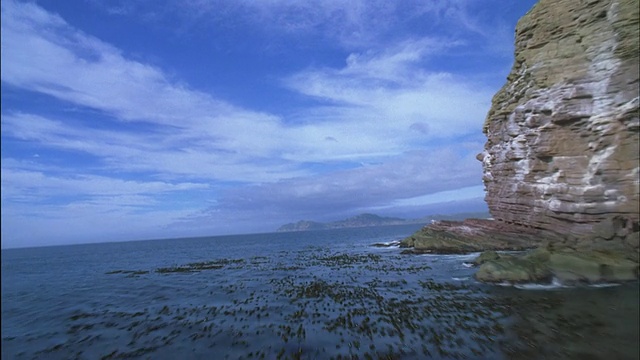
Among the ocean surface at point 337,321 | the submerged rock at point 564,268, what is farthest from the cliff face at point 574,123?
the ocean surface at point 337,321

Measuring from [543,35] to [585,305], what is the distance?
35.4 metres

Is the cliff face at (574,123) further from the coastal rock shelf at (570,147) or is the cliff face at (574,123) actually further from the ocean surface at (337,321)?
the ocean surface at (337,321)

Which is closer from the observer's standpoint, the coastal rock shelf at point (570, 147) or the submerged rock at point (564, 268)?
the submerged rock at point (564, 268)

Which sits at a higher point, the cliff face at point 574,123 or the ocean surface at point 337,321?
the cliff face at point 574,123

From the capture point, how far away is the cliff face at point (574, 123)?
32.8 metres

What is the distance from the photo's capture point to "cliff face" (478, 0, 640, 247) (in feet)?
107

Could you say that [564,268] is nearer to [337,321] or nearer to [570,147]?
[570,147]

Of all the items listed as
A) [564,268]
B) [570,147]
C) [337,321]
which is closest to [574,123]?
[570,147]

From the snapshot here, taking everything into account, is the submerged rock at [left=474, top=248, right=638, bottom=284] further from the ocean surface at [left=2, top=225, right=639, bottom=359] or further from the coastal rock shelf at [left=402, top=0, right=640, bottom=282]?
the ocean surface at [left=2, top=225, right=639, bottom=359]

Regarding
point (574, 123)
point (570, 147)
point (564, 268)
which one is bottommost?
point (564, 268)

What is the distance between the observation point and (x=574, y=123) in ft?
122

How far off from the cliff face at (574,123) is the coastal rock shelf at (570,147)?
103mm

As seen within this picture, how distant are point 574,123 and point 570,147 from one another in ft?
8.97

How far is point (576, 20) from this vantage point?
3803 centimetres
